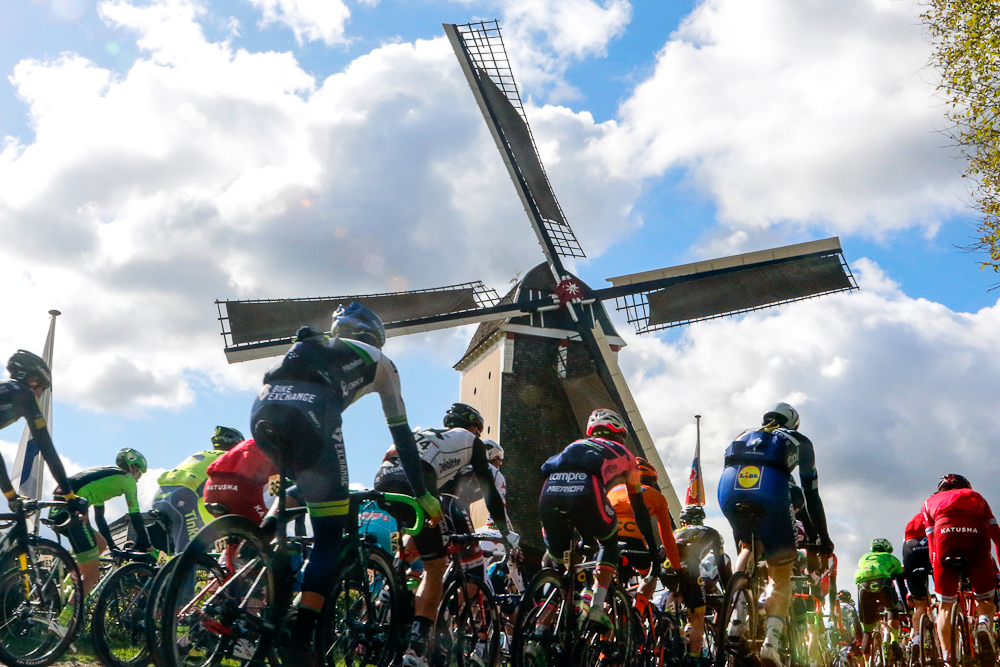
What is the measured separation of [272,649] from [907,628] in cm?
911

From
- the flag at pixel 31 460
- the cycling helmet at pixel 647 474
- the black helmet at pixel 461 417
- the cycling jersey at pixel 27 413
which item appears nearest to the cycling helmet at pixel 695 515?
the cycling helmet at pixel 647 474

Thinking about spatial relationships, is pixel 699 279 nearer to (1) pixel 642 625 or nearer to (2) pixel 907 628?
(2) pixel 907 628

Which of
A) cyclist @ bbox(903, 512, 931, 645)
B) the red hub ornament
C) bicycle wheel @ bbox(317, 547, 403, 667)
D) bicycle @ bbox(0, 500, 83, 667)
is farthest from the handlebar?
the red hub ornament

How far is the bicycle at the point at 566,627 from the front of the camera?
5625mm

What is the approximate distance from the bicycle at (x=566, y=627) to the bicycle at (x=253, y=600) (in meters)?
1.17

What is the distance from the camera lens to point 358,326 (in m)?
5.04

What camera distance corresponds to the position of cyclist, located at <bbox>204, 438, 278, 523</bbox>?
6.54m

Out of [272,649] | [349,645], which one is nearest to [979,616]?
[349,645]

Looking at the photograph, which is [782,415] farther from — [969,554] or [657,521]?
[969,554]

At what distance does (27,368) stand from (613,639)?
475 cm

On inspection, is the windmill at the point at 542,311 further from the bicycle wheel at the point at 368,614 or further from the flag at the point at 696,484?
the bicycle wheel at the point at 368,614

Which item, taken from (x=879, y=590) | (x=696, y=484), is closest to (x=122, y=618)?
(x=879, y=590)

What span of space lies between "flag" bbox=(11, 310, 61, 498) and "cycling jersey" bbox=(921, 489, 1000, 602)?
44.5 ft

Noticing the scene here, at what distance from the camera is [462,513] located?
6312 mm
